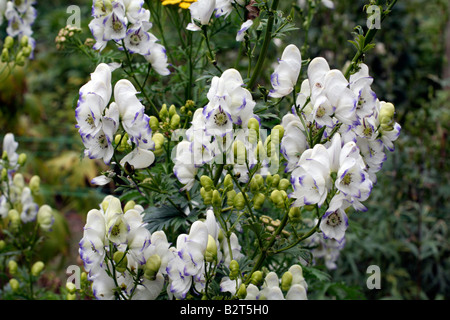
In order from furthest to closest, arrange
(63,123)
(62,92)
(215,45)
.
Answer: (62,92) → (63,123) → (215,45)

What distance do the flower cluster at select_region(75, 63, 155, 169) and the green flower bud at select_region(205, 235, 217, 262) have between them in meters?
0.25

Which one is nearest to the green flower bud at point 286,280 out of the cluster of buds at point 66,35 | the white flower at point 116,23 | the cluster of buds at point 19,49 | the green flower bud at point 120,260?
the green flower bud at point 120,260

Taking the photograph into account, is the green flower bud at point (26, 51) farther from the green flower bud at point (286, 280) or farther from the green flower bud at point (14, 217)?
the green flower bud at point (286, 280)

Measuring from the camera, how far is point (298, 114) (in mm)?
1063

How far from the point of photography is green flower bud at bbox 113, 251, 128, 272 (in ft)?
3.46

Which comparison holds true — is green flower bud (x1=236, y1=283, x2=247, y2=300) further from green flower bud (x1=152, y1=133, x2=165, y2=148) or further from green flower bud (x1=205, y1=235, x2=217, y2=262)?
green flower bud (x1=152, y1=133, x2=165, y2=148)

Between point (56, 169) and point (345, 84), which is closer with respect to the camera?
point (345, 84)

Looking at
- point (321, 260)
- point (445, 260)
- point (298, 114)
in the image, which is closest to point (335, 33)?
point (445, 260)

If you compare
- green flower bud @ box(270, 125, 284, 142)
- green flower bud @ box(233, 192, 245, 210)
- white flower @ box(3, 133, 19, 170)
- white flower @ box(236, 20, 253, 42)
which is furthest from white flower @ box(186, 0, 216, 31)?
white flower @ box(3, 133, 19, 170)

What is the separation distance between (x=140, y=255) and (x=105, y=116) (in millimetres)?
311

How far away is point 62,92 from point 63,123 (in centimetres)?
69

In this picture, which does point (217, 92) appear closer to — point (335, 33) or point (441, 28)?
point (335, 33)

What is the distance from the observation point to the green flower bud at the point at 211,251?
990 millimetres
